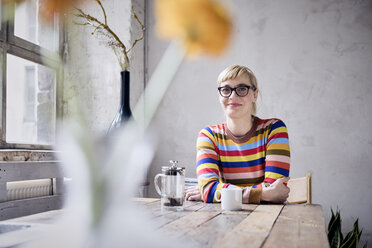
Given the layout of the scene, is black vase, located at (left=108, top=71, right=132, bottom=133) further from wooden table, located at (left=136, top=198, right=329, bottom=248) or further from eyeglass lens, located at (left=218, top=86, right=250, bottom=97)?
wooden table, located at (left=136, top=198, right=329, bottom=248)

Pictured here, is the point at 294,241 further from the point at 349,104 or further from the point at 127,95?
the point at 349,104

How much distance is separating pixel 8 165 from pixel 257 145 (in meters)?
1.26

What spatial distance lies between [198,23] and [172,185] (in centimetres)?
104

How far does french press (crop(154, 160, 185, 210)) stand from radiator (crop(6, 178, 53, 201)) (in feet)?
3.35

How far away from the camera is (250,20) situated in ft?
9.00

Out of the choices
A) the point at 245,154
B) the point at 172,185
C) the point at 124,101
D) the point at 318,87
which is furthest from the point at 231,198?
the point at 318,87

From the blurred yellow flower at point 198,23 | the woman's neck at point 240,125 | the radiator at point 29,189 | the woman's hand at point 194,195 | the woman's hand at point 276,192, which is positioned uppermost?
the blurred yellow flower at point 198,23

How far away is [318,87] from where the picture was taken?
2602 mm

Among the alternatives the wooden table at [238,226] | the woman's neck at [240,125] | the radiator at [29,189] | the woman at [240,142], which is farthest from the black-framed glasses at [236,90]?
the radiator at [29,189]

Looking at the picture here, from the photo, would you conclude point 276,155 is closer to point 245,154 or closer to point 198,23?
point 245,154

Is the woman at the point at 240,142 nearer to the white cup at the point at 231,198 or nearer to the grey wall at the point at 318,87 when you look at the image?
the white cup at the point at 231,198

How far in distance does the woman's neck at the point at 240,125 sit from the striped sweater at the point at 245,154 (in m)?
0.03

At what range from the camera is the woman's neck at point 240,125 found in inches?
72.8

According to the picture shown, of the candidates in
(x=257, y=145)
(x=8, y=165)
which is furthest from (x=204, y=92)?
(x=8, y=165)
